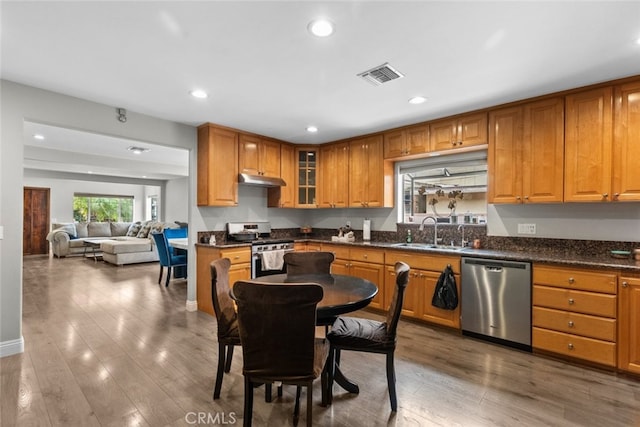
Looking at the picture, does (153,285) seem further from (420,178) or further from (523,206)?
(523,206)

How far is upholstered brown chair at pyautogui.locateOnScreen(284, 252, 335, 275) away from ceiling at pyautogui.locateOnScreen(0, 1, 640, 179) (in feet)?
5.26

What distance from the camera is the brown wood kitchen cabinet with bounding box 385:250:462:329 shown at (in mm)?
3381

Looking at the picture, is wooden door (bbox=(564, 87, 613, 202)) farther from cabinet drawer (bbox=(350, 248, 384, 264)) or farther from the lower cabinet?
the lower cabinet

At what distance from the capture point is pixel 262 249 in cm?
431

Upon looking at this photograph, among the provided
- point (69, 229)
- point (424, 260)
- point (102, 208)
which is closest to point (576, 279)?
point (424, 260)

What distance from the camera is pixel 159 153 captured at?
6.51 m

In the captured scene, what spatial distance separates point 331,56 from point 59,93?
9.14 ft

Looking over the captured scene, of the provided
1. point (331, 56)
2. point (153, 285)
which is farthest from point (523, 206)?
point (153, 285)

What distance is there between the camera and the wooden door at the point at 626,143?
265 cm

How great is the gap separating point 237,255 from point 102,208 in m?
10.7

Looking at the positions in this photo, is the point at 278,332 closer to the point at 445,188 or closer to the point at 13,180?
the point at 13,180

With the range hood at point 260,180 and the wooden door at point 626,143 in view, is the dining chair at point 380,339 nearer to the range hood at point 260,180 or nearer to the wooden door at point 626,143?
the wooden door at point 626,143

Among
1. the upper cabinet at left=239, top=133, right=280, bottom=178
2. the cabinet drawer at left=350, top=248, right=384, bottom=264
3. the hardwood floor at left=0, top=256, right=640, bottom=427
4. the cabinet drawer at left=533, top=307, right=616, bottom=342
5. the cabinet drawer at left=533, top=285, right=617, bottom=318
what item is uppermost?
the upper cabinet at left=239, top=133, right=280, bottom=178

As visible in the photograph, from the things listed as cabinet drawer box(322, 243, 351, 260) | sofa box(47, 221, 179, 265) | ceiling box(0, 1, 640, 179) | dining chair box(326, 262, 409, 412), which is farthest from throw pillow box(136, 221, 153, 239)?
dining chair box(326, 262, 409, 412)
